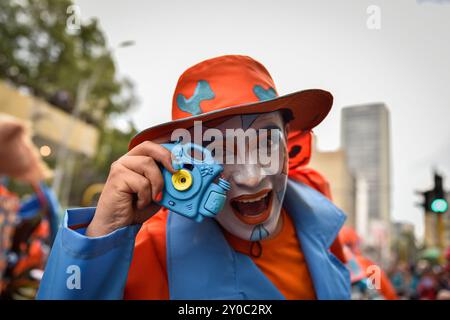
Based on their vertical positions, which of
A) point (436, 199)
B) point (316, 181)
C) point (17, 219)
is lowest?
point (17, 219)

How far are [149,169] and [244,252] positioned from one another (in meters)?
0.45

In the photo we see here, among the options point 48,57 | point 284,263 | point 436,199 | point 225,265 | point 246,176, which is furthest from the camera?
point 48,57

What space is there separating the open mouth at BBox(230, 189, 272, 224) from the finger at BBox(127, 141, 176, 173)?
0.24 metres

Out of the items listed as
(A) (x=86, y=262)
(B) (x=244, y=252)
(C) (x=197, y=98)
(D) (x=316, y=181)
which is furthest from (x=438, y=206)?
(A) (x=86, y=262)

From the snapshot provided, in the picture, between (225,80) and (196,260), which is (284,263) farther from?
(225,80)

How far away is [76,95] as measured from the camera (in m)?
11.2

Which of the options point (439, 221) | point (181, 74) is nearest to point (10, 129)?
point (181, 74)

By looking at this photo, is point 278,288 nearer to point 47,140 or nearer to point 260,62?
point 260,62

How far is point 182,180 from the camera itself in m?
0.82

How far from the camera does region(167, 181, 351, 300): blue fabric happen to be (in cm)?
98

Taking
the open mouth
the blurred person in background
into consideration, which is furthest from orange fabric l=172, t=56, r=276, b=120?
the blurred person in background

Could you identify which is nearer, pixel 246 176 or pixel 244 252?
pixel 246 176

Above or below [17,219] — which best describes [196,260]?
above

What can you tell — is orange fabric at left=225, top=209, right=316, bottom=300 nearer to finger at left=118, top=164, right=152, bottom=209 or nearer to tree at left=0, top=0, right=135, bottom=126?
finger at left=118, top=164, right=152, bottom=209
